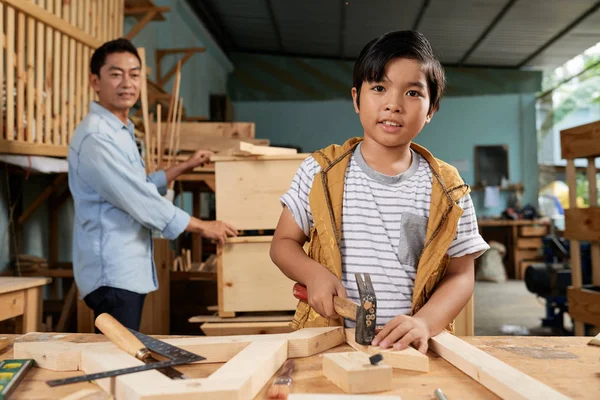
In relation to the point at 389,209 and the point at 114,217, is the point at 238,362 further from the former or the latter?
the point at 114,217

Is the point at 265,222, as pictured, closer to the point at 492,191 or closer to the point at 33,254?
the point at 33,254

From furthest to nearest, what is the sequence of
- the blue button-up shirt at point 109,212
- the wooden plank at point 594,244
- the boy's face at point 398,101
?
the wooden plank at point 594,244 → the blue button-up shirt at point 109,212 → the boy's face at point 398,101

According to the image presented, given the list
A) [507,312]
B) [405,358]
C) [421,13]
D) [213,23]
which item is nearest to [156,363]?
[405,358]

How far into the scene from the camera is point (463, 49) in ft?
38.0

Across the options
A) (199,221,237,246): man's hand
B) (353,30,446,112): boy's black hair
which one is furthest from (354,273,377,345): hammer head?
(199,221,237,246): man's hand

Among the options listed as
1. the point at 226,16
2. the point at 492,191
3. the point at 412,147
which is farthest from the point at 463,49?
the point at 412,147

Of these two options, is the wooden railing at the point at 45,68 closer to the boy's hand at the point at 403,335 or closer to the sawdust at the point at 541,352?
the boy's hand at the point at 403,335

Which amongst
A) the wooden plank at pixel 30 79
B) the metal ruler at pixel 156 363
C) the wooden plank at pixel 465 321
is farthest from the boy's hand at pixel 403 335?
the wooden plank at pixel 30 79

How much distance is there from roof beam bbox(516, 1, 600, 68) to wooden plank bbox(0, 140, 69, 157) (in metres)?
8.52

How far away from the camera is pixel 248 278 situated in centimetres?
286

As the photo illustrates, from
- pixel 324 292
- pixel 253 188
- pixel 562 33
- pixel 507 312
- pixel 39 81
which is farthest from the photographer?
pixel 562 33

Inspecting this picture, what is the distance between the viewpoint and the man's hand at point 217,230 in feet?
8.95

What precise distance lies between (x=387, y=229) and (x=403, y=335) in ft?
1.39

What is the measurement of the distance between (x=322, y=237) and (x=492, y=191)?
11.6 meters
